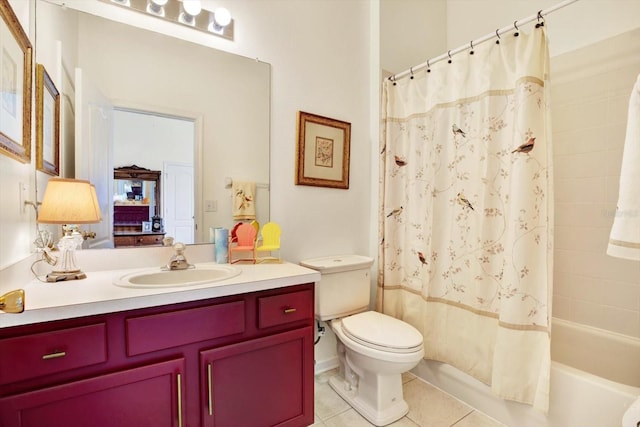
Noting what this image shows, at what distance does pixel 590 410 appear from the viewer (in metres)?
1.30

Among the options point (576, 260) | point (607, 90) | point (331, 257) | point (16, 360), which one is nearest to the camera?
point (16, 360)

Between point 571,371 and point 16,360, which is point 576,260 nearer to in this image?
point 571,371

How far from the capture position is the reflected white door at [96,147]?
133 cm

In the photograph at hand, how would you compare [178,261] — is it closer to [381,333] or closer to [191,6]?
[381,333]

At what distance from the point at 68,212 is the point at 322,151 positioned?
1.36 meters

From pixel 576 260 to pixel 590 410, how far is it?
919mm

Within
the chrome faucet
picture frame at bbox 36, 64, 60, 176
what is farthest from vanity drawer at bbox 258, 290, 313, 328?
picture frame at bbox 36, 64, 60, 176

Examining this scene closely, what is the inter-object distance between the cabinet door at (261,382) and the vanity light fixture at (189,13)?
160cm

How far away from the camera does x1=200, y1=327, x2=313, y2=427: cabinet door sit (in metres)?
1.13

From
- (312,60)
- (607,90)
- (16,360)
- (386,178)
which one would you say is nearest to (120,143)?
(16,360)

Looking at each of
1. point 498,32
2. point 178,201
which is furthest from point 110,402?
point 498,32

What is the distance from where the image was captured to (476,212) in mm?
1657

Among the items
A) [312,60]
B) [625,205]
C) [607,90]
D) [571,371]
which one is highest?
[312,60]

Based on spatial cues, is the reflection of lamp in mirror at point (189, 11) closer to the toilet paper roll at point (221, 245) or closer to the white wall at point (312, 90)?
the white wall at point (312, 90)
